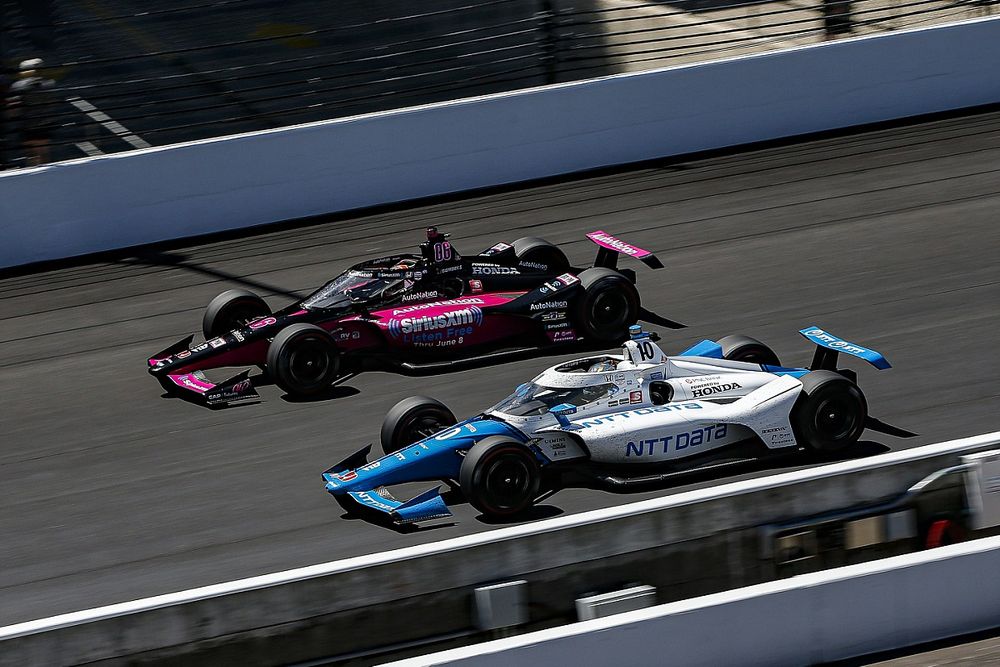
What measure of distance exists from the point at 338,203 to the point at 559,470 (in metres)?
8.16

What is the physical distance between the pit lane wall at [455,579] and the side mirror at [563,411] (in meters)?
1.40

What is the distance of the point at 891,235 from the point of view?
44.0 feet

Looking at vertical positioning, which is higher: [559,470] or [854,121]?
[854,121]

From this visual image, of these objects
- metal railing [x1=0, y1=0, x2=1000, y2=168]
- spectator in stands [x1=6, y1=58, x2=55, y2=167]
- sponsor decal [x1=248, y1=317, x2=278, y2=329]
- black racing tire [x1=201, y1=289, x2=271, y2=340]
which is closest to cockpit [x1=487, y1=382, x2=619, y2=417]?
sponsor decal [x1=248, y1=317, x2=278, y2=329]

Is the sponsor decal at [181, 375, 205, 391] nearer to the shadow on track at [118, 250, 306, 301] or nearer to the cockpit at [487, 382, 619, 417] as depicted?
the shadow on track at [118, 250, 306, 301]

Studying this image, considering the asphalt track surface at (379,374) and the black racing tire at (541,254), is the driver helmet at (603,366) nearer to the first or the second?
the asphalt track surface at (379,374)

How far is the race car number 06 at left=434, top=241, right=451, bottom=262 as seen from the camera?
10.9 meters

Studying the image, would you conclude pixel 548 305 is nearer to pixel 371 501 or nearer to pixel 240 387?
pixel 240 387

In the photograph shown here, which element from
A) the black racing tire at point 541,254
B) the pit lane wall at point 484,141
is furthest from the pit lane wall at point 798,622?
the pit lane wall at point 484,141

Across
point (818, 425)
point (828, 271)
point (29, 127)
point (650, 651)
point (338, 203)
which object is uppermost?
point (29, 127)

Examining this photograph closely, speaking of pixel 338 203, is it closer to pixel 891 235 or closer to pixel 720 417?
pixel 891 235

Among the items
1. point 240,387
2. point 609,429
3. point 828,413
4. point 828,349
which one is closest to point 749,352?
point 828,349

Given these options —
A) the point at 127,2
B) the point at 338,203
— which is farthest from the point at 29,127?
the point at 127,2

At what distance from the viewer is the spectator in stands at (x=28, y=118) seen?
15.2 m
